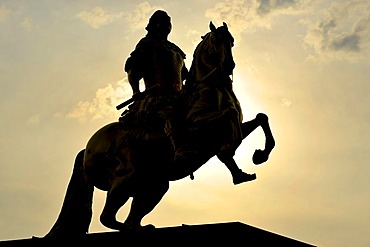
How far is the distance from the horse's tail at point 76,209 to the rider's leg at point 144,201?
572mm

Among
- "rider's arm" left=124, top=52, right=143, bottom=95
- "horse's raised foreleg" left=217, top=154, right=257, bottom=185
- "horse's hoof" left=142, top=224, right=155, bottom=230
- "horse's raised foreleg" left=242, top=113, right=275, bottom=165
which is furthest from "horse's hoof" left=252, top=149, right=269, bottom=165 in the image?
"rider's arm" left=124, top=52, right=143, bottom=95

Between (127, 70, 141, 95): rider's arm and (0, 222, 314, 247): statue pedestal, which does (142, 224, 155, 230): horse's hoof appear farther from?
(127, 70, 141, 95): rider's arm

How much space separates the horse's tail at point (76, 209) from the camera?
454 inches

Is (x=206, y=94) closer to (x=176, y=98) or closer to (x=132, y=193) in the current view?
(x=176, y=98)

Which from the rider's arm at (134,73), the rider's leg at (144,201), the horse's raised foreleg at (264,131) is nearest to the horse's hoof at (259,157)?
the horse's raised foreleg at (264,131)

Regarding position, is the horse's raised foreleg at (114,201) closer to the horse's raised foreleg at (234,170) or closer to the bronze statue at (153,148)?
the bronze statue at (153,148)

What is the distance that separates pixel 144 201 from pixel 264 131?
5.91 feet

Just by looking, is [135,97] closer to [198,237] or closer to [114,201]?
[114,201]

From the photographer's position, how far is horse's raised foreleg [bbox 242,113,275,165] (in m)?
11.2

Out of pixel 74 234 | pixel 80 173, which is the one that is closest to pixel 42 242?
pixel 74 234

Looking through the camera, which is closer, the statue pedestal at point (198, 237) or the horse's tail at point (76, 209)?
the statue pedestal at point (198, 237)

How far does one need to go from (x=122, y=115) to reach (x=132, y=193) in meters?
1.11

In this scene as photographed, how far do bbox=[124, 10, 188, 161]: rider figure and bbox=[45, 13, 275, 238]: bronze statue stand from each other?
0.07 metres

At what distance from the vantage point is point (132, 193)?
1152 cm
